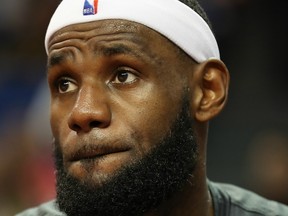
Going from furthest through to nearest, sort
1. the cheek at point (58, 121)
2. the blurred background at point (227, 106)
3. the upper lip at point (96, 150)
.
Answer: the blurred background at point (227, 106) < the cheek at point (58, 121) < the upper lip at point (96, 150)

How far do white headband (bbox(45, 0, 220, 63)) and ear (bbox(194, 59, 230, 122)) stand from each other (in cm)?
5

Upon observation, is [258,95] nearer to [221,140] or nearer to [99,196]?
[221,140]

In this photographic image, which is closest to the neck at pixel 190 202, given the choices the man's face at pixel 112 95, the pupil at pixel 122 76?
the man's face at pixel 112 95

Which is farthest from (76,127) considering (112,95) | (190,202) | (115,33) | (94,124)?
(190,202)

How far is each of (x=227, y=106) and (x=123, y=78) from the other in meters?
2.96

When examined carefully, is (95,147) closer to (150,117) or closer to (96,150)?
(96,150)

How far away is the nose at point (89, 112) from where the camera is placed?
3.10 metres

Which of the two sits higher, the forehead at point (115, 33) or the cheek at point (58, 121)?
the forehead at point (115, 33)

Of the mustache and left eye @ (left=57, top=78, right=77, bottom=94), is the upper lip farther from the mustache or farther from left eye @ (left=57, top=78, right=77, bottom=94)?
left eye @ (left=57, top=78, right=77, bottom=94)

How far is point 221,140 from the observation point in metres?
6.03

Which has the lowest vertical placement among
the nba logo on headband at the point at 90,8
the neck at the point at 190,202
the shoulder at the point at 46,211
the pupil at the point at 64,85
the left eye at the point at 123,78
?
the shoulder at the point at 46,211

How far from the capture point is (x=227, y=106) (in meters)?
6.08

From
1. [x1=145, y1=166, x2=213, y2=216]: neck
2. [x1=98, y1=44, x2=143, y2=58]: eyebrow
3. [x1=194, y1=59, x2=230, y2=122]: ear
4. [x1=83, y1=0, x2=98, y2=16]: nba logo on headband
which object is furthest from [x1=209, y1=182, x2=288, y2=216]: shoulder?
[x1=83, y1=0, x2=98, y2=16]: nba logo on headband

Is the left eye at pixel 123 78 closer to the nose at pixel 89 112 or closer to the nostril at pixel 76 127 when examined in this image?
the nose at pixel 89 112
